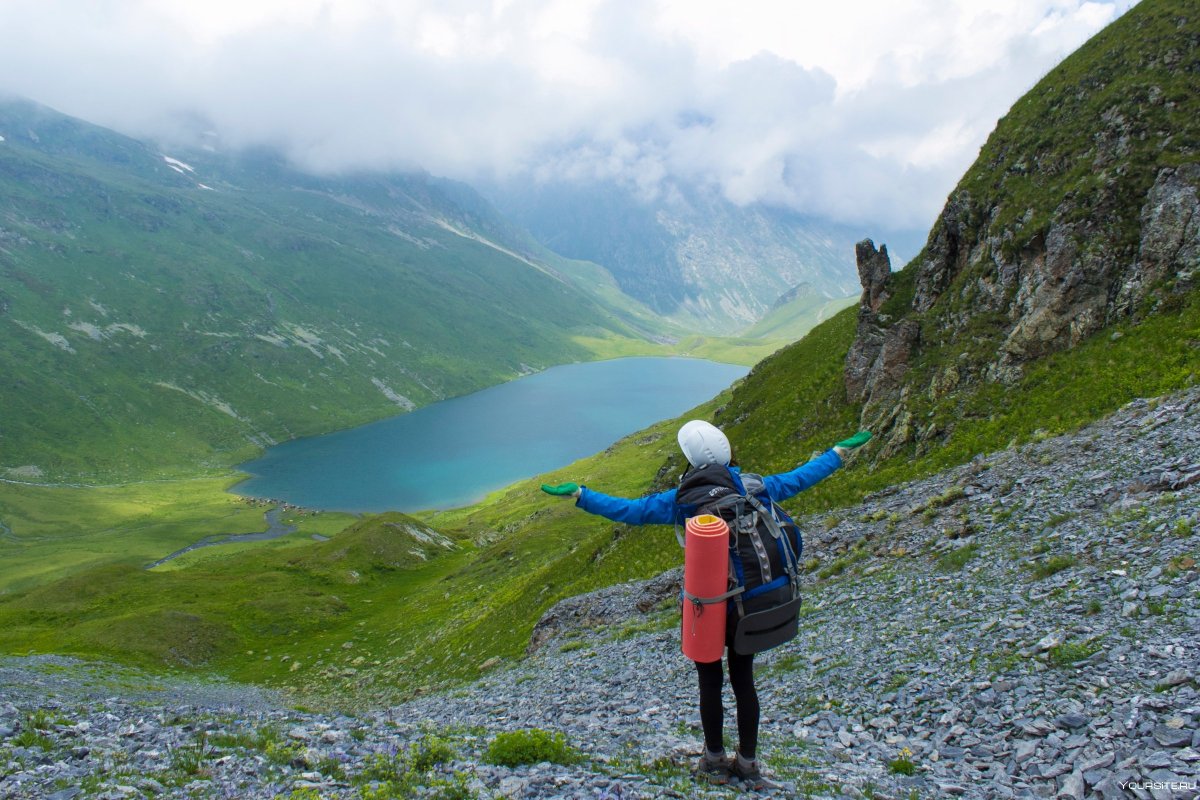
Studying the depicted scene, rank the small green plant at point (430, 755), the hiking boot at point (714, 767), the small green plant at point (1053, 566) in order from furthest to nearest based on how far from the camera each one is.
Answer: the small green plant at point (1053, 566) < the small green plant at point (430, 755) < the hiking boot at point (714, 767)

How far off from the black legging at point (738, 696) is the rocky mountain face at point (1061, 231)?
21.6 m

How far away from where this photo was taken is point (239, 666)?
49219 millimetres

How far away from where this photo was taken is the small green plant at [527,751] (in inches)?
395

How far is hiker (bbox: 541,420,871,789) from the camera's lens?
825cm

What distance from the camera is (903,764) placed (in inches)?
350

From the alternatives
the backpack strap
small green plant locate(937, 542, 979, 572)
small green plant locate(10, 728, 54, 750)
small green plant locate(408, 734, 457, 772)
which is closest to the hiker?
the backpack strap

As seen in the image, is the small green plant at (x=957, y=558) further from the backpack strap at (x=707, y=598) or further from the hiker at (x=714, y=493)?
the backpack strap at (x=707, y=598)

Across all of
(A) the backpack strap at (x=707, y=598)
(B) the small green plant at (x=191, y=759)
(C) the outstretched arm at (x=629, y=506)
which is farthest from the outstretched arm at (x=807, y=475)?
(B) the small green plant at (x=191, y=759)

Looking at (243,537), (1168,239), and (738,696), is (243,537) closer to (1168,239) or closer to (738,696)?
(738,696)

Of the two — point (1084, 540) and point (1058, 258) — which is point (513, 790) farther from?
point (1058, 258)

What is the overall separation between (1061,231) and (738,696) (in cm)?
2820

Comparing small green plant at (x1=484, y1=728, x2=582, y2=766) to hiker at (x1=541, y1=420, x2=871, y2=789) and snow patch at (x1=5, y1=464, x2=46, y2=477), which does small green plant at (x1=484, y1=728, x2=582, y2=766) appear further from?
snow patch at (x1=5, y1=464, x2=46, y2=477)

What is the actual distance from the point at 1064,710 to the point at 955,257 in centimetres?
3116

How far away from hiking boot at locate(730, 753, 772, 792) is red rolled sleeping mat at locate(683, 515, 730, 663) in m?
1.81
